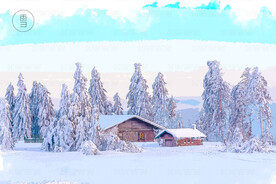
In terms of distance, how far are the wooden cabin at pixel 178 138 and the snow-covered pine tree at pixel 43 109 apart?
975 inches

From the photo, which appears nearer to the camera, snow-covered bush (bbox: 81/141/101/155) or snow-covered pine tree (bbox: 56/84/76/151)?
snow-covered bush (bbox: 81/141/101/155)

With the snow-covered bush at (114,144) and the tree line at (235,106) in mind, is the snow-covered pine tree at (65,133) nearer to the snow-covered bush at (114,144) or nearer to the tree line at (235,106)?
the snow-covered bush at (114,144)

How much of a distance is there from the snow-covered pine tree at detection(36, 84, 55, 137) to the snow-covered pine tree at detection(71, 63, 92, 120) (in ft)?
36.3

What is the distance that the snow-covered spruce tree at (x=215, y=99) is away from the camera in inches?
2552

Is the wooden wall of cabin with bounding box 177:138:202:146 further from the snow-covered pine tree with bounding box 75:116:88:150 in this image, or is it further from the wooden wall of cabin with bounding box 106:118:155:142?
the snow-covered pine tree with bounding box 75:116:88:150

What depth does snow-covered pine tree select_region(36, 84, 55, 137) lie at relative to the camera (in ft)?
234

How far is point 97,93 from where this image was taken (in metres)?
75.8

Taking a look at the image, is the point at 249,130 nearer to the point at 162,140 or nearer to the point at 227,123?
the point at 227,123

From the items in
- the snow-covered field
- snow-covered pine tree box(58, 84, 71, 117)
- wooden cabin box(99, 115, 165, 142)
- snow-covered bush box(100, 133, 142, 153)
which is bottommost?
the snow-covered field

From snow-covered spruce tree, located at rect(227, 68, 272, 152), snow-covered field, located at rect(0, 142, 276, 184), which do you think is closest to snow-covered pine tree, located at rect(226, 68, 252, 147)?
snow-covered spruce tree, located at rect(227, 68, 272, 152)

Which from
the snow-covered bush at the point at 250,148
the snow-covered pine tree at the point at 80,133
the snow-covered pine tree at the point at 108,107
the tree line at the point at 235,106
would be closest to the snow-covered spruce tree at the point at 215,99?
the tree line at the point at 235,106

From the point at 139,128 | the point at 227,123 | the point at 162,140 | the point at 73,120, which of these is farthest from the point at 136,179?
the point at 227,123

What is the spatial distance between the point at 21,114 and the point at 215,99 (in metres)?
31.1

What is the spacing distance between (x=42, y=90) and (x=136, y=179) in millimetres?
50976
